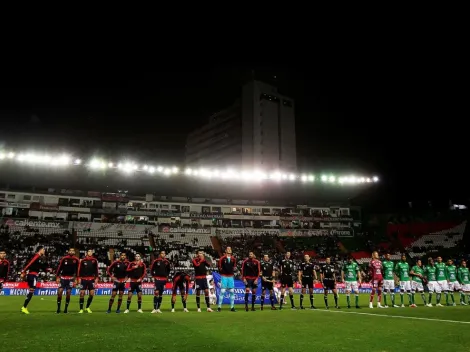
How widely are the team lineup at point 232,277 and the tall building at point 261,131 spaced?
6786 centimetres

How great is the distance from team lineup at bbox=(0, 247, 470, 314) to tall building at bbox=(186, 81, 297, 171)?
67856mm

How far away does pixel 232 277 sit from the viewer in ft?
54.2

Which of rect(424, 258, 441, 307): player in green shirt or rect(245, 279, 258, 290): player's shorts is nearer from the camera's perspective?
rect(245, 279, 258, 290): player's shorts

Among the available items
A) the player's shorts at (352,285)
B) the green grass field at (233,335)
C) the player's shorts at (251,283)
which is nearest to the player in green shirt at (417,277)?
the player's shorts at (352,285)

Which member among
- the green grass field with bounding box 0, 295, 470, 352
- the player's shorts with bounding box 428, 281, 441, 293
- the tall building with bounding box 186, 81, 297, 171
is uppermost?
the tall building with bounding box 186, 81, 297, 171

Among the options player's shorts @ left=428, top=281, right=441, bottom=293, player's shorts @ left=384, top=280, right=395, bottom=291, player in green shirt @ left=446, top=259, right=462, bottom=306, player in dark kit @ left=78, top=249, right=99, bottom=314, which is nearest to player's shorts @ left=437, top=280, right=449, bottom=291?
player's shorts @ left=428, top=281, right=441, bottom=293

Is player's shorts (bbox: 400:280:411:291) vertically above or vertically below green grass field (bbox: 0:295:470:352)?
above

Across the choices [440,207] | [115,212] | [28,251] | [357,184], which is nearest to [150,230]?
[115,212]

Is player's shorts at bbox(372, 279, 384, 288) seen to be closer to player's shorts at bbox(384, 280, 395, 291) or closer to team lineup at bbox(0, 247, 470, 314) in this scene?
team lineup at bbox(0, 247, 470, 314)

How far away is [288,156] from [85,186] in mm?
51567

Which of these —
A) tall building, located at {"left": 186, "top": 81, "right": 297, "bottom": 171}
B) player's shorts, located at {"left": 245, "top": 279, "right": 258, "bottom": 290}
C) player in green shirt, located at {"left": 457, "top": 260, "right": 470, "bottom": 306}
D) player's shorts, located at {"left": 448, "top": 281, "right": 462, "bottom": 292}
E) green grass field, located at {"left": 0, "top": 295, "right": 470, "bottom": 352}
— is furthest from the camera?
tall building, located at {"left": 186, "top": 81, "right": 297, "bottom": 171}

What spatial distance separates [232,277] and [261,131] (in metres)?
78.6

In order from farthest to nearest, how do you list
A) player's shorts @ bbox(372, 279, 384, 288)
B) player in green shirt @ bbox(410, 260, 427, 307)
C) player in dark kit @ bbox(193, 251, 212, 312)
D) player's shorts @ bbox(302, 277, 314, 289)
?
player in green shirt @ bbox(410, 260, 427, 307) → player's shorts @ bbox(302, 277, 314, 289) → player's shorts @ bbox(372, 279, 384, 288) → player in dark kit @ bbox(193, 251, 212, 312)

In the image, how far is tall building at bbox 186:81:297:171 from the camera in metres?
91.4
